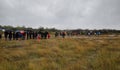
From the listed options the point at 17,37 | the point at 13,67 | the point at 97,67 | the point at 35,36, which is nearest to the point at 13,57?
the point at 13,67

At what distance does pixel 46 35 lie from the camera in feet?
140

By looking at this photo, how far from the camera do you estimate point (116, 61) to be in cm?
1159

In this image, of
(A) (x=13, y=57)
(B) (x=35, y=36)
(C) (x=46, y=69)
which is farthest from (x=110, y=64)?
(B) (x=35, y=36)

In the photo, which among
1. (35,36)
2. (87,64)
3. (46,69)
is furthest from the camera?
(35,36)

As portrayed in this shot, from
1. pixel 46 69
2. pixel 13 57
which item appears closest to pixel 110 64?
pixel 46 69

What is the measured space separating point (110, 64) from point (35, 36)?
3147 centimetres

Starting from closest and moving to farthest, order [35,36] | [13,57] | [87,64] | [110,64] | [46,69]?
[46,69], [110,64], [87,64], [13,57], [35,36]

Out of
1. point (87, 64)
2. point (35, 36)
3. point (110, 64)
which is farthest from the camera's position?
point (35, 36)

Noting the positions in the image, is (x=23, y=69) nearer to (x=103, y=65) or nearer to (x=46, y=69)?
(x=46, y=69)

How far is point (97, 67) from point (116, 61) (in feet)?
5.21

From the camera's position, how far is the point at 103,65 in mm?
10664

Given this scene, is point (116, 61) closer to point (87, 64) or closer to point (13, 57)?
point (87, 64)

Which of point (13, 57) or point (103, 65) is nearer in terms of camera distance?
point (103, 65)

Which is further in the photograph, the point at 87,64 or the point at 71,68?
the point at 87,64
